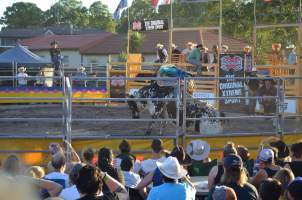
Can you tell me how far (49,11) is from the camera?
116812 millimetres

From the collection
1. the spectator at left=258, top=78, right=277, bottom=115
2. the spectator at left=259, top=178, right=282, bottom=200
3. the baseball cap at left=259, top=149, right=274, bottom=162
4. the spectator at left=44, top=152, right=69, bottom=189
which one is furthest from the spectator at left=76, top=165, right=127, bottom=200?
the spectator at left=258, top=78, right=277, bottom=115

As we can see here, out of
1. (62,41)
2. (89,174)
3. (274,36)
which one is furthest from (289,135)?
(62,41)

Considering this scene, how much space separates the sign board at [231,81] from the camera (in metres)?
12.1

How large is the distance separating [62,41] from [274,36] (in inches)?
1933

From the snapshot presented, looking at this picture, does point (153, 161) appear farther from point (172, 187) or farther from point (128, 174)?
point (172, 187)

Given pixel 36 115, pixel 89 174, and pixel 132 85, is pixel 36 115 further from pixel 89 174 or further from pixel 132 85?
pixel 89 174

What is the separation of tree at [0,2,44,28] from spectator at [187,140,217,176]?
10322 centimetres

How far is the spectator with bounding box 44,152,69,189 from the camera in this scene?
559 cm

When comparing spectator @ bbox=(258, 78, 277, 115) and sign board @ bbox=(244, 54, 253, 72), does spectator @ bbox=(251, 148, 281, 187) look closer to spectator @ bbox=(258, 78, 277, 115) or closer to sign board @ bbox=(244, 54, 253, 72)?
spectator @ bbox=(258, 78, 277, 115)

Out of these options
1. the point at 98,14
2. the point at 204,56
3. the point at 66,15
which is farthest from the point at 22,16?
the point at 204,56

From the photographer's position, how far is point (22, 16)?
11056cm

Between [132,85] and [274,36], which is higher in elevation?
[274,36]

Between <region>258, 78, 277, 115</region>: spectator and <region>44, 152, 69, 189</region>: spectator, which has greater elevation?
<region>258, 78, 277, 115</region>: spectator

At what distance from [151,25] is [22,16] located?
315ft
